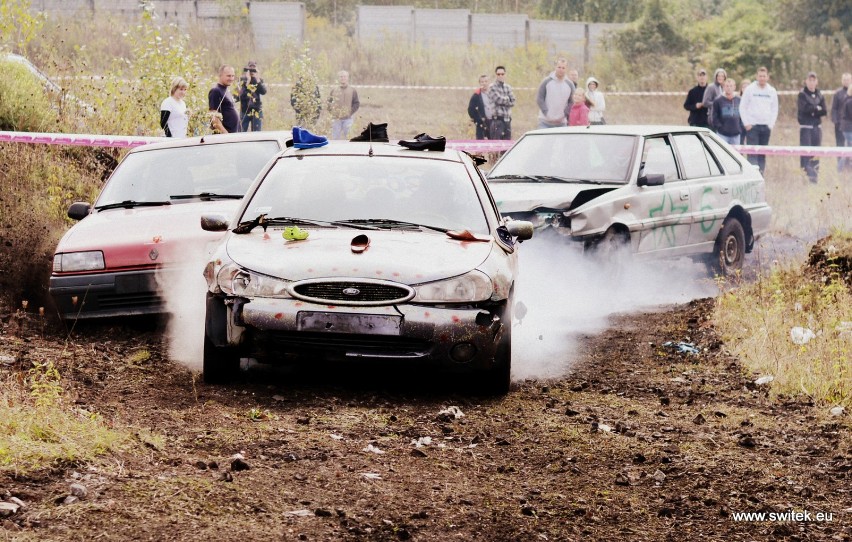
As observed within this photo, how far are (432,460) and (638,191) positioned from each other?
22.8ft

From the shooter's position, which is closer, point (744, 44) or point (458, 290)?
point (458, 290)

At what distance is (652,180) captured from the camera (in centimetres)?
1258

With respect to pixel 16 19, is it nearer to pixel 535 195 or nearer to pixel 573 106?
pixel 535 195

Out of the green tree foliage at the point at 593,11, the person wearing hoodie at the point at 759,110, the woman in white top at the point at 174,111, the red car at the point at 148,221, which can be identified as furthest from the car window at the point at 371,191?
the green tree foliage at the point at 593,11

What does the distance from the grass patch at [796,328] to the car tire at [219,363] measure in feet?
11.3

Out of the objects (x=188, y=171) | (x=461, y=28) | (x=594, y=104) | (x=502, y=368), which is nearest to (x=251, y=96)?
(x=594, y=104)

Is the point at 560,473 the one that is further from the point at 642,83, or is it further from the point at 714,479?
the point at 642,83

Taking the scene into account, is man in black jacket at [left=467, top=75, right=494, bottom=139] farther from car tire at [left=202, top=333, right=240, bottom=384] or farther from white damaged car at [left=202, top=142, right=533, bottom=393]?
car tire at [left=202, top=333, right=240, bottom=384]

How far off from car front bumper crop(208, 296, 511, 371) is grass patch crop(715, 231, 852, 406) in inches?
86.6

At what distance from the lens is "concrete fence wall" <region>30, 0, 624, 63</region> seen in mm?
40031

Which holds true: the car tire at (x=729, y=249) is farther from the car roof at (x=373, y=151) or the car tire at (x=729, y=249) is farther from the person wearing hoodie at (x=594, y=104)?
the person wearing hoodie at (x=594, y=104)

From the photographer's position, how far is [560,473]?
240 inches

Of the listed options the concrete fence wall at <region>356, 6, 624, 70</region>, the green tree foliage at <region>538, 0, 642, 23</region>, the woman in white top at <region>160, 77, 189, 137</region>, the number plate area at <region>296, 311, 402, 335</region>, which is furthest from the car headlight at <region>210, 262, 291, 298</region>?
the green tree foliage at <region>538, 0, 642, 23</region>

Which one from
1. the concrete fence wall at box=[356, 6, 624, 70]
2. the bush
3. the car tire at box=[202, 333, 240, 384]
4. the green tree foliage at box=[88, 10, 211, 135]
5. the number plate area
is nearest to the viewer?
the number plate area
